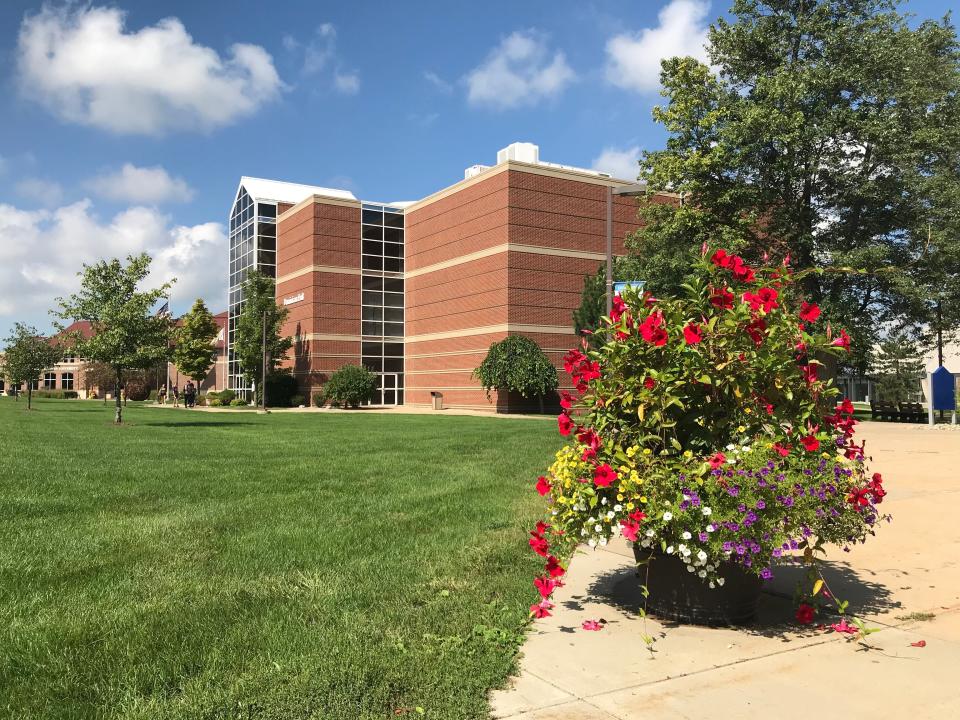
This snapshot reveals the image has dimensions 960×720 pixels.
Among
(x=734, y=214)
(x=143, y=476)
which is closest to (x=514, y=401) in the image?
Result: (x=734, y=214)

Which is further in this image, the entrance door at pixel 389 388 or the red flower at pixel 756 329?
the entrance door at pixel 389 388

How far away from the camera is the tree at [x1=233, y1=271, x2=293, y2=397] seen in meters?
50.3

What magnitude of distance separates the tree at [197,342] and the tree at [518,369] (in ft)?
129

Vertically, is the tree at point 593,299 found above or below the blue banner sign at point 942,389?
above

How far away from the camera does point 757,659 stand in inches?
163

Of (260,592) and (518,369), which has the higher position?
(518,369)

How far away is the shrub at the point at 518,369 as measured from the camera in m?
38.2

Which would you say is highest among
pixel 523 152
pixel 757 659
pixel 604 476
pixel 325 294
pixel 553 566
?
pixel 523 152

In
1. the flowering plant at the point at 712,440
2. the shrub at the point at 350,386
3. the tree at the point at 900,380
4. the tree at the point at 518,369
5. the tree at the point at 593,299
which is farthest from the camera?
the tree at the point at 900,380

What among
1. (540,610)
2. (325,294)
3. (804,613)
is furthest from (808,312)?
(325,294)

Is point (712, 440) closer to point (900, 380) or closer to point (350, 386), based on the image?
point (350, 386)

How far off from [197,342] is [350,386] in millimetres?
30262

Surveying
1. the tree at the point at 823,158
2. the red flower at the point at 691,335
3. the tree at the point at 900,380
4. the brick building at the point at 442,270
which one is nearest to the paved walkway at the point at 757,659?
the red flower at the point at 691,335

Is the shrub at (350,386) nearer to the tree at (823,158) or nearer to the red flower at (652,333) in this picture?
the tree at (823,158)
